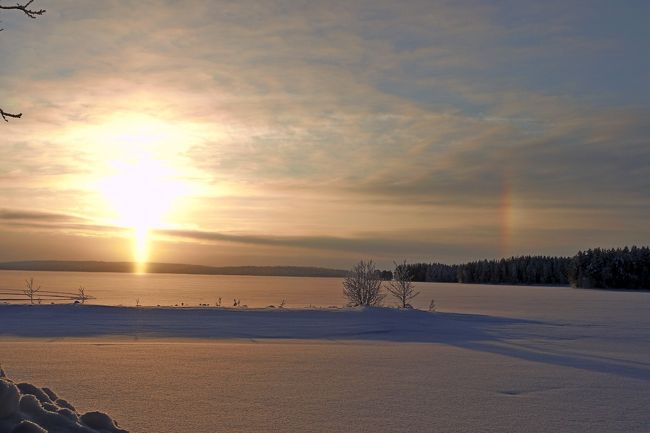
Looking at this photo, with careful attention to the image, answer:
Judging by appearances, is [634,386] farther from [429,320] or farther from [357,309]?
[357,309]

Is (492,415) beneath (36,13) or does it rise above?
beneath

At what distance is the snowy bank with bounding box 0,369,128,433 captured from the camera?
14.3 feet

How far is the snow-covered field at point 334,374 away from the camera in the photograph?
6.17 m

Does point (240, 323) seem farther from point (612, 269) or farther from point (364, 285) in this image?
point (612, 269)

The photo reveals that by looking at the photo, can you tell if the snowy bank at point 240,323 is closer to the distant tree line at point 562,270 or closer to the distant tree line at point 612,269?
the distant tree line at point 562,270

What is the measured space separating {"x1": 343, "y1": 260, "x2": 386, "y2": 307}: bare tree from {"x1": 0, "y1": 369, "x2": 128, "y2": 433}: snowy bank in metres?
24.3

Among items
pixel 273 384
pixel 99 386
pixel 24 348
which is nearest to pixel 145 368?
pixel 99 386

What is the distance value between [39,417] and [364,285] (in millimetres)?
24850

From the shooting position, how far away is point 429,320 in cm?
1978

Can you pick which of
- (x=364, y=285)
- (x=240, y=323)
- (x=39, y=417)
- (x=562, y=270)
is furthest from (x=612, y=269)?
(x=39, y=417)

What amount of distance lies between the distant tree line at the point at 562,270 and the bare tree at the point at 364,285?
59422mm

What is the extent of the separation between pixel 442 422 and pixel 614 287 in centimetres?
9520

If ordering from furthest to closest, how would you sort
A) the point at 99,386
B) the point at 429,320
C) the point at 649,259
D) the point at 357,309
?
1. the point at 649,259
2. the point at 357,309
3. the point at 429,320
4. the point at 99,386

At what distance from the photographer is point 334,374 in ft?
29.4
